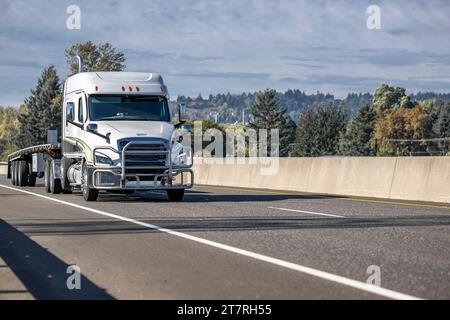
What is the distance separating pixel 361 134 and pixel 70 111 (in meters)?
134

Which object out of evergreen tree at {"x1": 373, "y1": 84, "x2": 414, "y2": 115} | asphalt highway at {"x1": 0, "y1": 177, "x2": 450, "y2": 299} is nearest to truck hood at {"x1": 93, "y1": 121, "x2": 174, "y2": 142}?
asphalt highway at {"x1": 0, "y1": 177, "x2": 450, "y2": 299}

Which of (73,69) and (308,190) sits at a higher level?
(73,69)

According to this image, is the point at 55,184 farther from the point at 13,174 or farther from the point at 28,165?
the point at 13,174

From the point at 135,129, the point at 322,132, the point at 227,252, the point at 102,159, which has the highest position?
the point at 135,129

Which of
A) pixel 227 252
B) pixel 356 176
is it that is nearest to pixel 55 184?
pixel 356 176

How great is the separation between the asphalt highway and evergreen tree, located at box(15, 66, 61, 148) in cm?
10537

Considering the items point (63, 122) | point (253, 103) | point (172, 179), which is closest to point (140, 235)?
point (172, 179)

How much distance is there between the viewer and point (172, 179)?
19.2 metres

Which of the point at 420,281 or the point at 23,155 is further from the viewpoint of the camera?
the point at 23,155

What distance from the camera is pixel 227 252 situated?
966 centimetres

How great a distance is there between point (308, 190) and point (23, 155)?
1134 cm

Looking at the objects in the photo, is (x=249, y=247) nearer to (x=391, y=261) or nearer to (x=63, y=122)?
(x=391, y=261)

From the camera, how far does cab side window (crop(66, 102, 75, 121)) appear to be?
810 inches
